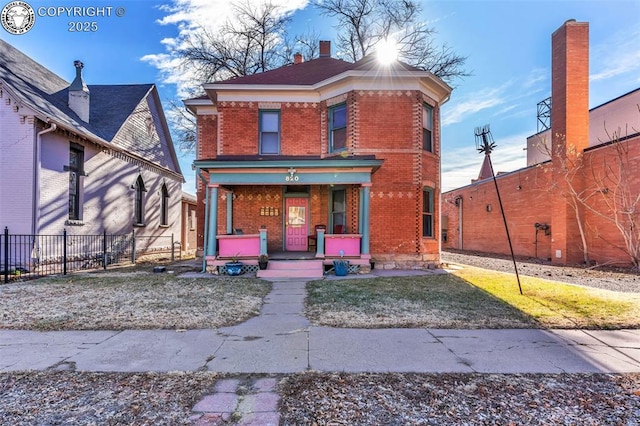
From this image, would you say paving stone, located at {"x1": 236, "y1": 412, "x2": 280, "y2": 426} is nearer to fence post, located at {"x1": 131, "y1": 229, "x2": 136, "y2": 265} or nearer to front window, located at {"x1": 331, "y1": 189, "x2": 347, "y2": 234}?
front window, located at {"x1": 331, "y1": 189, "x2": 347, "y2": 234}

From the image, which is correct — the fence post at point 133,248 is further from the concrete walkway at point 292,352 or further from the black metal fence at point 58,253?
the concrete walkway at point 292,352

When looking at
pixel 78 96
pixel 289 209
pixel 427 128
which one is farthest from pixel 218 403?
pixel 78 96

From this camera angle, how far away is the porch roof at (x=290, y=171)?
35.2ft

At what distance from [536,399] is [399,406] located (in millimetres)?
1294

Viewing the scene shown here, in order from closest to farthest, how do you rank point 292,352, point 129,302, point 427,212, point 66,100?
point 292,352 < point 129,302 < point 427,212 < point 66,100

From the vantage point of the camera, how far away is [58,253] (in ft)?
38.8

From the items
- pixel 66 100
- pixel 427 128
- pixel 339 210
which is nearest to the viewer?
pixel 339 210

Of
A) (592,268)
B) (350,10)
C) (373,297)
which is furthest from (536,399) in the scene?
(350,10)

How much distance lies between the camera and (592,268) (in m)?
12.8

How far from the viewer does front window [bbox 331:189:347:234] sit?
12641 millimetres

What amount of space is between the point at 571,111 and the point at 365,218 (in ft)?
35.2

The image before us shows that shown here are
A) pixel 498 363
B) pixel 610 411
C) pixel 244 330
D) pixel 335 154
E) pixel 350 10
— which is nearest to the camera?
pixel 610 411

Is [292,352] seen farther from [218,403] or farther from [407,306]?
[407,306]

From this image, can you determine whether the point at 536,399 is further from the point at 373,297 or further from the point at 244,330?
the point at 373,297
